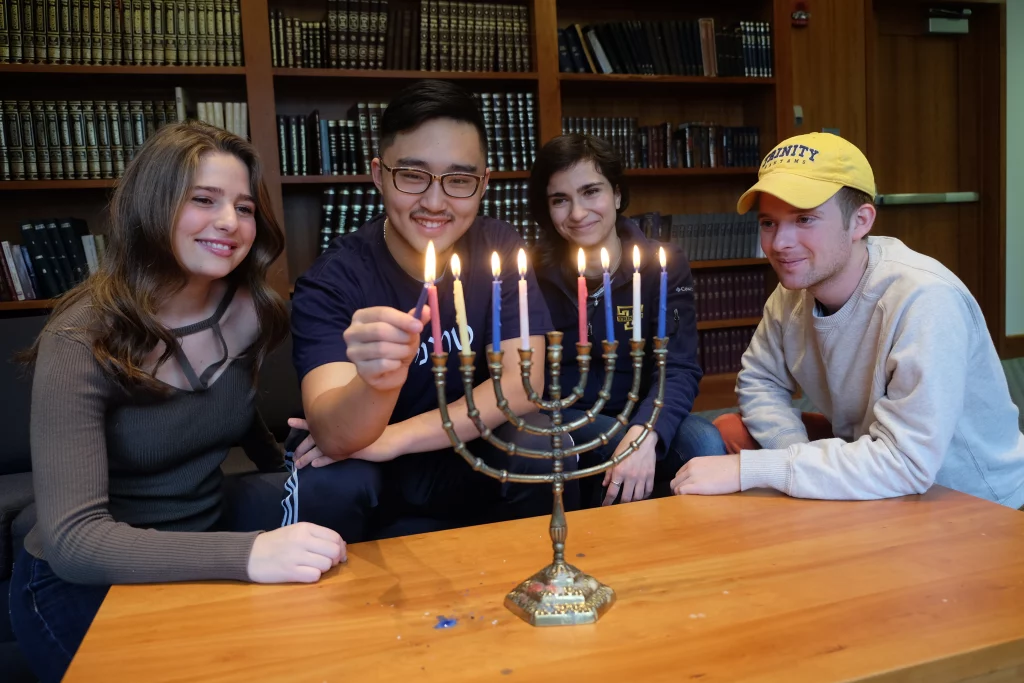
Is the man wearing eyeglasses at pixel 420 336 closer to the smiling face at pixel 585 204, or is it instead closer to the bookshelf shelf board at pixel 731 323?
the smiling face at pixel 585 204

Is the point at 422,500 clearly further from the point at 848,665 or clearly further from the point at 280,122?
the point at 280,122

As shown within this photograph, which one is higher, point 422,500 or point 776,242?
point 776,242

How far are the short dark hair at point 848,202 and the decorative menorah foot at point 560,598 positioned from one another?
0.93 m

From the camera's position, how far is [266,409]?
2.48m

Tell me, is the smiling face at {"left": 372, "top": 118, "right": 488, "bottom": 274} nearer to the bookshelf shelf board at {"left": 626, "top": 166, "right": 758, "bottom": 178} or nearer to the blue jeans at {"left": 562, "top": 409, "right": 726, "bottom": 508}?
the blue jeans at {"left": 562, "top": 409, "right": 726, "bottom": 508}

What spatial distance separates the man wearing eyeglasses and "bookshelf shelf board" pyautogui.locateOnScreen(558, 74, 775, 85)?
1.91m

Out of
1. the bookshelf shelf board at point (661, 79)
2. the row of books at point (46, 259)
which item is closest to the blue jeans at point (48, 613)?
the row of books at point (46, 259)

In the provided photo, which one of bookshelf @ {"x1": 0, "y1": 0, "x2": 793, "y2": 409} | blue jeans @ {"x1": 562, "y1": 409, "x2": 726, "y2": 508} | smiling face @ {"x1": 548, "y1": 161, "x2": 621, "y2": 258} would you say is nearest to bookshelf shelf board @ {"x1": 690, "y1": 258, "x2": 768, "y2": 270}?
bookshelf @ {"x1": 0, "y1": 0, "x2": 793, "y2": 409}

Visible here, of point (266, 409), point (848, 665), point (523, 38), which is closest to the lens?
point (848, 665)

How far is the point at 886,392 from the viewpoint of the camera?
1435mm

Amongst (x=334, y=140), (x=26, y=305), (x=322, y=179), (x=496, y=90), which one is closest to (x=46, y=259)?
(x=26, y=305)

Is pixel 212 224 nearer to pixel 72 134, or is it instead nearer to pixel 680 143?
pixel 72 134

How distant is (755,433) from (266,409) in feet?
4.83

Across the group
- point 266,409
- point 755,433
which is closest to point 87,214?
point 266,409
